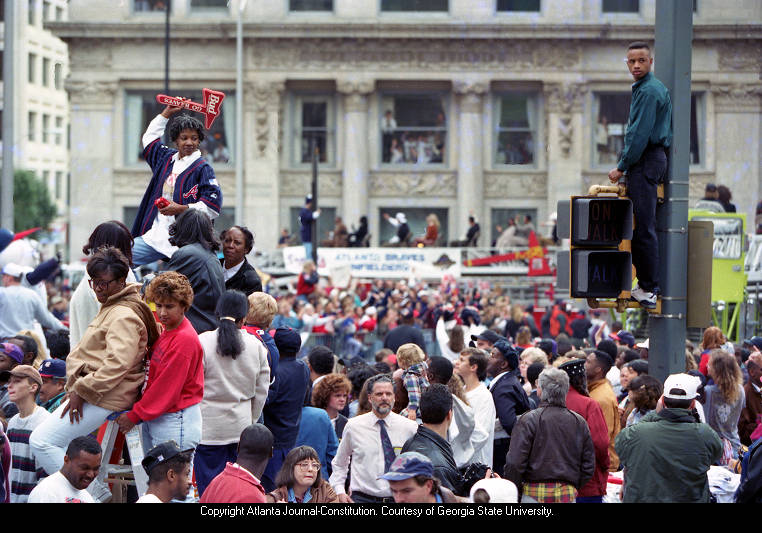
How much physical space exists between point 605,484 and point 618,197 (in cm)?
241

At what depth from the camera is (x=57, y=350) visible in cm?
1052

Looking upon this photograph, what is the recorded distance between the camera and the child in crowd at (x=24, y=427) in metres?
7.74

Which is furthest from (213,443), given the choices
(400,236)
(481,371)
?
(400,236)

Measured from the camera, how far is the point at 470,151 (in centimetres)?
4528

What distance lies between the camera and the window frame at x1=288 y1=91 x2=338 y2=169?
4631 cm

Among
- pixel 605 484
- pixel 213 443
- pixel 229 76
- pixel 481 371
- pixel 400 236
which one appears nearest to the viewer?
pixel 213 443

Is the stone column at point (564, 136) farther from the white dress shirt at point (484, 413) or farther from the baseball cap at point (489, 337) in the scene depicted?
the white dress shirt at point (484, 413)

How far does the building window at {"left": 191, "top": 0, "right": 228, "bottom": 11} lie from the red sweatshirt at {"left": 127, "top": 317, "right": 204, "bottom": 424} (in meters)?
40.2

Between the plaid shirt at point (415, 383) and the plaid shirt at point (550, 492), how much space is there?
1437 millimetres

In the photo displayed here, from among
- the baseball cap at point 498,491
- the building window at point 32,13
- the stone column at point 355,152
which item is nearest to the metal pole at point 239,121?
the stone column at point 355,152

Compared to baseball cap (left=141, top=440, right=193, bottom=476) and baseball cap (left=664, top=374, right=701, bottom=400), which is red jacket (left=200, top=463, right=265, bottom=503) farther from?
baseball cap (left=664, top=374, right=701, bottom=400)

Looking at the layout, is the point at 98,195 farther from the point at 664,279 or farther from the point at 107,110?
the point at 664,279

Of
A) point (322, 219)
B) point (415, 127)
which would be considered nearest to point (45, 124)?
point (322, 219)

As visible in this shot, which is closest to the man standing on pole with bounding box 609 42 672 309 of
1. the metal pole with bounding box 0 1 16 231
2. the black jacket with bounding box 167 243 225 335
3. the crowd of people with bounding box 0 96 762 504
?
the crowd of people with bounding box 0 96 762 504
